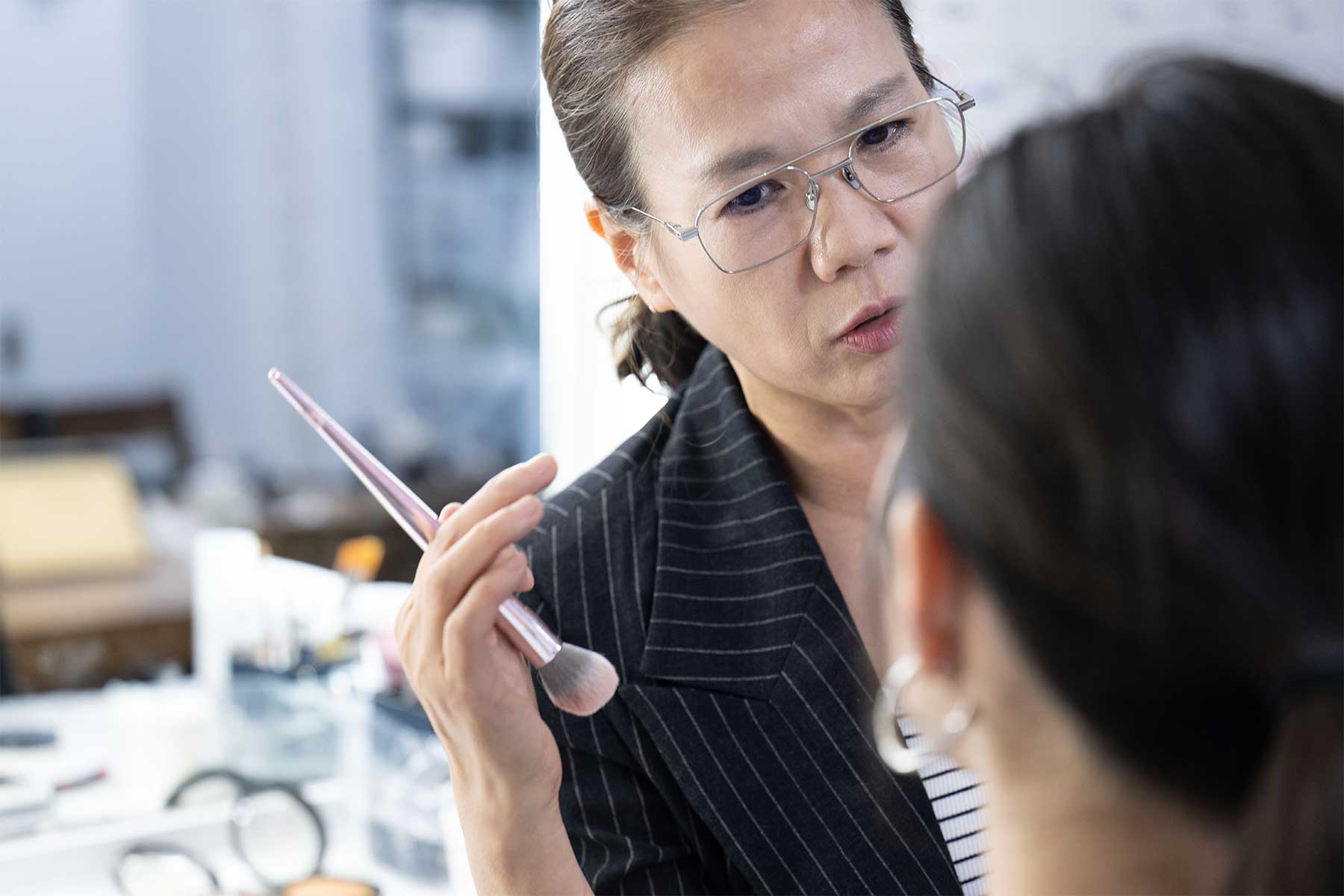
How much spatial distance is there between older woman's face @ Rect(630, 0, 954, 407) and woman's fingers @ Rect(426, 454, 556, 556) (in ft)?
0.83

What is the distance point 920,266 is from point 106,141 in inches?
174

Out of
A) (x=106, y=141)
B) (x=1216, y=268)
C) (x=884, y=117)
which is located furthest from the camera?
(x=106, y=141)

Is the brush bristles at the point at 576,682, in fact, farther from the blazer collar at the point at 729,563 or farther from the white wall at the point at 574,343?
the white wall at the point at 574,343

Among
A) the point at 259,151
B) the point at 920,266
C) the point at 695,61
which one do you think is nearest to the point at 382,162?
the point at 259,151

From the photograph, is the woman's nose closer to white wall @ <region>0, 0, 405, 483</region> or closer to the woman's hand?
the woman's hand

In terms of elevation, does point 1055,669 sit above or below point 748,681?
above

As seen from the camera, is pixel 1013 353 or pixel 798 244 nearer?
pixel 1013 353

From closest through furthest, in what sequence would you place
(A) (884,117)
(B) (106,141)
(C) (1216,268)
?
(C) (1216,268) → (A) (884,117) → (B) (106,141)

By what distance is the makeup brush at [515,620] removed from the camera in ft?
2.27

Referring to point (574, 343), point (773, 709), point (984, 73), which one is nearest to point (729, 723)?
point (773, 709)

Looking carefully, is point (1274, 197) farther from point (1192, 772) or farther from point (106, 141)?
point (106, 141)

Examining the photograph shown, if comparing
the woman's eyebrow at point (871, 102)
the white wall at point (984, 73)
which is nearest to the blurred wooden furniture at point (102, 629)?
the white wall at point (984, 73)

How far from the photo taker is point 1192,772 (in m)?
0.43

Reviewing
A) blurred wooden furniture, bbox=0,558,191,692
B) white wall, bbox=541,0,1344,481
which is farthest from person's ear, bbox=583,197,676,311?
blurred wooden furniture, bbox=0,558,191,692
